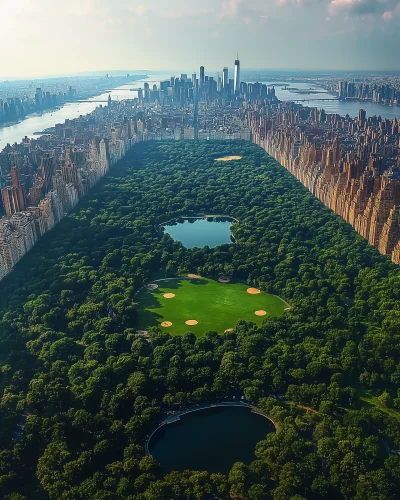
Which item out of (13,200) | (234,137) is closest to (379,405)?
(13,200)

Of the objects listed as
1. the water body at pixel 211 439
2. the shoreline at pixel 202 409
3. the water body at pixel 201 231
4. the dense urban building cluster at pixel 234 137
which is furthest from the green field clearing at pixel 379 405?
the water body at pixel 201 231

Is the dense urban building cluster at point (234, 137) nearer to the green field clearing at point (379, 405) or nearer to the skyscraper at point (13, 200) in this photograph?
the skyscraper at point (13, 200)

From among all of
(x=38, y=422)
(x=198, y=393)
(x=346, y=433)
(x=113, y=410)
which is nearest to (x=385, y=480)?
(x=346, y=433)

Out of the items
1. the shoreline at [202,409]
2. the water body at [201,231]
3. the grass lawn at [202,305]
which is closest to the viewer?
the shoreline at [202,409]

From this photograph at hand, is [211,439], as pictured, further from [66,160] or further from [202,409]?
[66,160]

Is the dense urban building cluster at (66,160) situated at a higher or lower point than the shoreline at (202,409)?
higher

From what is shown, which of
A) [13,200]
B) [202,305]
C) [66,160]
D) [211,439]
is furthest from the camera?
[66,160]
